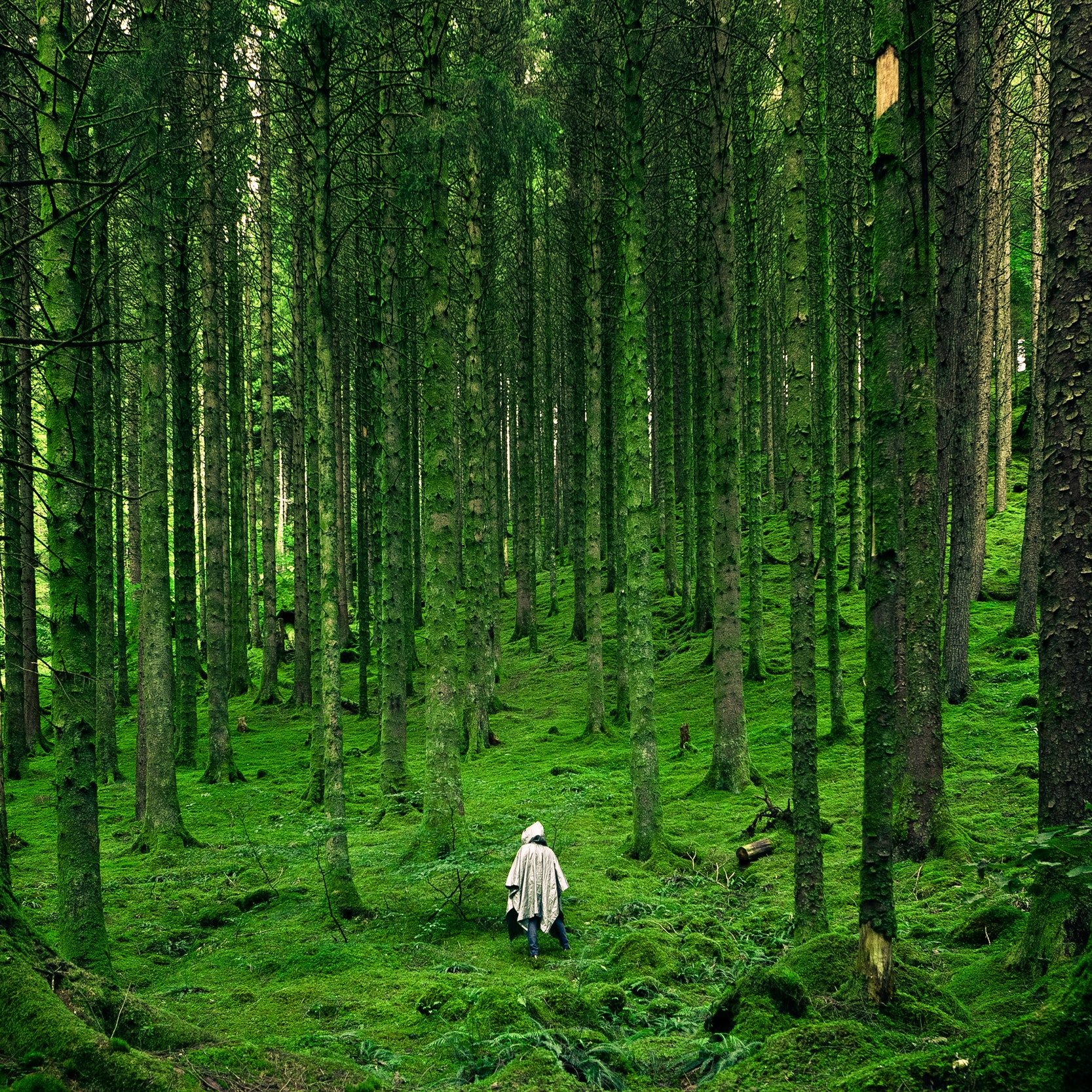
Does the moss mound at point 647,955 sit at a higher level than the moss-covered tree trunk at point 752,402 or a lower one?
lower

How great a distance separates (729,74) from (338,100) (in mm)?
8292

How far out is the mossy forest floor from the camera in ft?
13.6

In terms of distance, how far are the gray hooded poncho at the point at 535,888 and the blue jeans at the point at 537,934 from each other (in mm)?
39

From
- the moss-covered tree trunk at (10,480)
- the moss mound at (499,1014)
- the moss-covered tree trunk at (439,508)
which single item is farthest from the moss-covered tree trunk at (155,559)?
the moss mound at (499,1014)

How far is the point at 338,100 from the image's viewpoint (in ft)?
52.9

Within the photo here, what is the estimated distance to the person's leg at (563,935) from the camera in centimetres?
756

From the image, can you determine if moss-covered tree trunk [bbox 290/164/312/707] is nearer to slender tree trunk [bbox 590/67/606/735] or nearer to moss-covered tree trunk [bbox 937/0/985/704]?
slender tree trunk [bbox 590/67/606/735]

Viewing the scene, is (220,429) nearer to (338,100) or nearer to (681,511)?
(338,100)

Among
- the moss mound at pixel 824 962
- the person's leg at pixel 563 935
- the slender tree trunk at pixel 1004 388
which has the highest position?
the slender tree trunk at pixel 1004 388

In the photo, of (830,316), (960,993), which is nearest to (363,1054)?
(960,993)

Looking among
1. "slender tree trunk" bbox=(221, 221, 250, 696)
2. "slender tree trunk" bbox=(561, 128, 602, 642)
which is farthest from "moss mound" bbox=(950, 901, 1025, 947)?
"slender tree trunk" bbox=(221, 221, 250, 696)

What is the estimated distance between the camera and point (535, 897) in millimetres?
7559

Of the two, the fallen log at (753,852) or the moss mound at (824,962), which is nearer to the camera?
the moss mound at (824,962)

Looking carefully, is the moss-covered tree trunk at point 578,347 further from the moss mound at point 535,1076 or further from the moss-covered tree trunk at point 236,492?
the moss mound at point 535,1076
